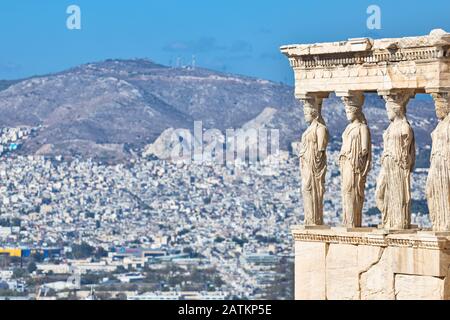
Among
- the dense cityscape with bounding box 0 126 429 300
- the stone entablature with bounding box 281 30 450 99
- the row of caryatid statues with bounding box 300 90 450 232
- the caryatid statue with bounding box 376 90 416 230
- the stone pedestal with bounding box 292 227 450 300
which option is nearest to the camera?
the stone entablature with bounding box 281 30 450 99

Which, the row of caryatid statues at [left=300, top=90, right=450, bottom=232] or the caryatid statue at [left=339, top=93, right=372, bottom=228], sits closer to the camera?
the row of caryatid statues at [left=300, top=90, right=450, bottom=232]

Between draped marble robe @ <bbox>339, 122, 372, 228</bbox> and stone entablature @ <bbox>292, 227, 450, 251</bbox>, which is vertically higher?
draped marble robe @ <bbox>339, 122, 372, 228</bbox>

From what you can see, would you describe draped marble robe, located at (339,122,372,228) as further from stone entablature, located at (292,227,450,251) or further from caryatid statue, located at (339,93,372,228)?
stone entablature, located at (292,227,450,251)

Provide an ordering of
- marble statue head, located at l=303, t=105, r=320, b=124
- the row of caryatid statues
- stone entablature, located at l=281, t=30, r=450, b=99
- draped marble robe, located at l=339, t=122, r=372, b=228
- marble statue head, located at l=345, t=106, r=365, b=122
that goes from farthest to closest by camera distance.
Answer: marble statue head, located at l=303, t=105, r=320, b=124
draped marble robe, located at l=339, t=122, r=372, b=228
marble statue head, located at l=345, t=106, r=365, b=122
the row of caryatid statues
stone entablature, located at l=281, t=30, r=450, b=99

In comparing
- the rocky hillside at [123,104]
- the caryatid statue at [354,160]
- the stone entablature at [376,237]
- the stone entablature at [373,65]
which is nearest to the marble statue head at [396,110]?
the stone entablature at [373,65]

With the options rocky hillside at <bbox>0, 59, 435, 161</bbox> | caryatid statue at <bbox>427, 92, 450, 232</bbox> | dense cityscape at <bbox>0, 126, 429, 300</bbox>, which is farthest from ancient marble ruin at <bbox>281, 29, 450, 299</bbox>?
rocky hillside at <bbox>0, 59, 435, 161</bbox>

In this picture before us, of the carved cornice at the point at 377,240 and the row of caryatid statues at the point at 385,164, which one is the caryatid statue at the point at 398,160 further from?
the carved cornice at the point at 377,240

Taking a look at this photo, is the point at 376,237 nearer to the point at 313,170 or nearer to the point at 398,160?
the point at 398,160

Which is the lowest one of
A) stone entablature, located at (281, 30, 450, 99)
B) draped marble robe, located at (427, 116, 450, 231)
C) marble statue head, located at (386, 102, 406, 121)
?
draped marble robe, located at (427, 116, 450, 231)
